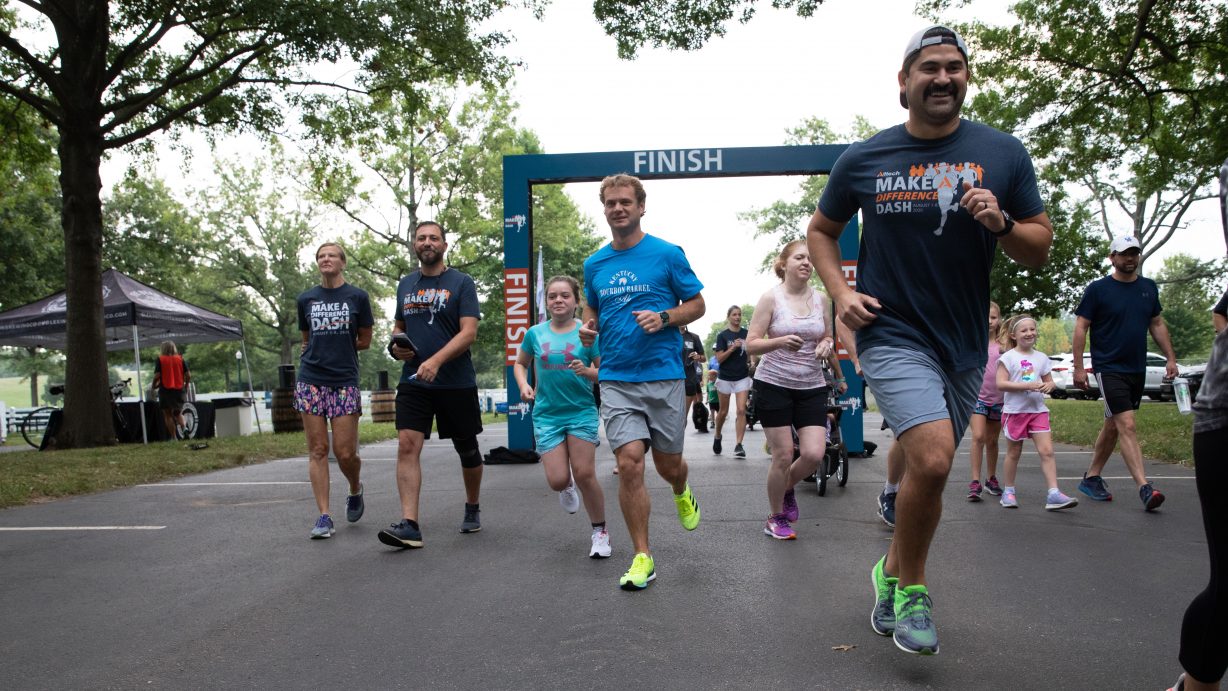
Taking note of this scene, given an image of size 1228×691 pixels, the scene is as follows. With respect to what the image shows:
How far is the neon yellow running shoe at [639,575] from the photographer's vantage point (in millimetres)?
4285

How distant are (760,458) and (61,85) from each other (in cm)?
1279

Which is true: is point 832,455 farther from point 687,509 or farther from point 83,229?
point 83,229

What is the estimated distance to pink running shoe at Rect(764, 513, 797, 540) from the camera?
217 inches

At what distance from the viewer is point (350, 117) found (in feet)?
57.7

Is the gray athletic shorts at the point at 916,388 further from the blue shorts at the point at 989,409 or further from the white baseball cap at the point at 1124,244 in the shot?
the blue shorts at the point at 989,409

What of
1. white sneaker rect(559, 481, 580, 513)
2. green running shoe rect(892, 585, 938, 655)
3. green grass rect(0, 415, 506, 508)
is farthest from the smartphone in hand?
green grass rect(0, 415, 506, 508)

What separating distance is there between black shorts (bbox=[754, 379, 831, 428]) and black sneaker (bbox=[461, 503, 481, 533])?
2.12 metres

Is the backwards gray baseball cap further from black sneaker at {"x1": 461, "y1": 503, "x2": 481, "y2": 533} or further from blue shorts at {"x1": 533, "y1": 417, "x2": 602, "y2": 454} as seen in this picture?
black sneaker at {"x1": 461, "y1": 503, "x2": 481, "y2": 533}

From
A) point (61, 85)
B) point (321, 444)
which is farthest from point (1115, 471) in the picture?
point (61, 85)

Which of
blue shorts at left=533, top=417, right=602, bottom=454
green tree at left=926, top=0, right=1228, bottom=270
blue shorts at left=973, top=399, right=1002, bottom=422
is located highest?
green tree at left=926, top=0, right=1228, bottom=270

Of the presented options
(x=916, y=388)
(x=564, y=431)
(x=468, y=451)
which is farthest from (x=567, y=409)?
(x=916, y=388)

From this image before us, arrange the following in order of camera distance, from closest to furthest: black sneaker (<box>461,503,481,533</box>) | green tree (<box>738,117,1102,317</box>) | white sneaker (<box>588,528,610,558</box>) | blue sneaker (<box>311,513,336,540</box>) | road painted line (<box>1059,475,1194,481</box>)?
white sneaker (<box>588,528,610,558</box>) < blue sneaker (<box>311,513,336,540</box>) < black sneaker (<box>461,503,481,533</box>) < road painted line (<box>1059,475,1194,481</box>) < green tree (<box>738,117,1102,317</box>)

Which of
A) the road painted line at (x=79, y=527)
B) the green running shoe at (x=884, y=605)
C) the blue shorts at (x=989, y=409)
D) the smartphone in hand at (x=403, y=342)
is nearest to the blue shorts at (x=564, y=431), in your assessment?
the smartphone in hand at (x=403, y=342)

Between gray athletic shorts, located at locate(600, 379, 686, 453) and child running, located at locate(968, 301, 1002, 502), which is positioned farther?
child running, located at locate(968, 301, 1002, 502)
